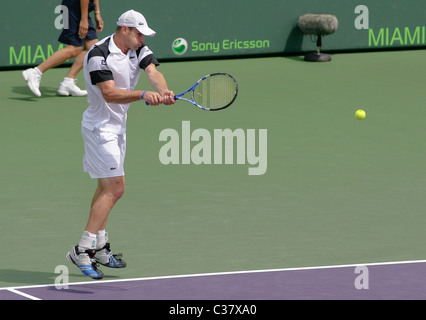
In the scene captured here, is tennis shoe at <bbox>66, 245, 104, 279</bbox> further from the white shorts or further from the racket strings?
the racket strings

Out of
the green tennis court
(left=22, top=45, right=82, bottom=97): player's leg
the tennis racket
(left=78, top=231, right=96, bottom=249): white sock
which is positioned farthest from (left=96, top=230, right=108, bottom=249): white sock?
(left=22, top=45, right=82, bottom=97): player's leg

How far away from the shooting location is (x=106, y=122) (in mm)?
8156

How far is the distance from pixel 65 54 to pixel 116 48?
6.67m

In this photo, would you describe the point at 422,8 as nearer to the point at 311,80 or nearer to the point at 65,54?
the point at 311,80

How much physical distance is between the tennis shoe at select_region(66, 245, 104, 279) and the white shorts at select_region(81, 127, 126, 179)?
0.57m

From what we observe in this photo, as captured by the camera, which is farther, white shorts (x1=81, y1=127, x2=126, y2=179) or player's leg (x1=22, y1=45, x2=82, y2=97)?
player's leg (x1=22, y1=45, x2=82, y2=97)

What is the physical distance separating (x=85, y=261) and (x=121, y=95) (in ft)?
4.14

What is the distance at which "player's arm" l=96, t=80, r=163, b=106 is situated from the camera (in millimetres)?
7910

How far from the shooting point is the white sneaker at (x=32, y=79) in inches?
575

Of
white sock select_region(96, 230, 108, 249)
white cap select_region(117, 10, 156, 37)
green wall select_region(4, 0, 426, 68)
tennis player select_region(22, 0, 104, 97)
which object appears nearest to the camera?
white cap select_region(117, 10, 156, 37)

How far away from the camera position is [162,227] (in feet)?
30.5

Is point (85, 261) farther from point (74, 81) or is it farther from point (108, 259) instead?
point (74, 81)

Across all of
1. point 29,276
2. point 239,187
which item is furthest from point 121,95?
point 239,187
